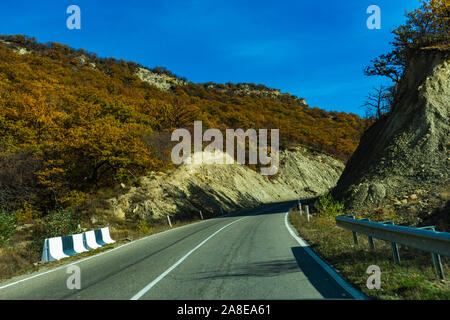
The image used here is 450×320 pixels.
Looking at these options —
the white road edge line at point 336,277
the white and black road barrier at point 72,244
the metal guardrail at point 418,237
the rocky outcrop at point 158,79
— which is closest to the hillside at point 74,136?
the white and black road barrier at point 72,244

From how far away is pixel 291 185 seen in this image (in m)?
57.9

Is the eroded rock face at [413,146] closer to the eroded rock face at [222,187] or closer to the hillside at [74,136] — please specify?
the eroded rock face at [222,187]

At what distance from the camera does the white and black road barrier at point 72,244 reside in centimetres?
1033

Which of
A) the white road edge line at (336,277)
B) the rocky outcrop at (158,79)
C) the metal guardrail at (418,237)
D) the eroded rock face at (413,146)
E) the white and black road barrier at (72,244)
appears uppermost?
the rocky outcrop at (158,79)

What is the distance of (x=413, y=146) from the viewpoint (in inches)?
674

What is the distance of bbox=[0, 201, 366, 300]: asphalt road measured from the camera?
17.0ft

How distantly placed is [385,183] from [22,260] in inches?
637

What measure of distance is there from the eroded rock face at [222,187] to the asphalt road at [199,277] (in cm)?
1710

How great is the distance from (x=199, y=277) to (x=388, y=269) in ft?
11.7

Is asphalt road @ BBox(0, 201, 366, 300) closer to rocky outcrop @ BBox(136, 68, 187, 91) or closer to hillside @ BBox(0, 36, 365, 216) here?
hillside @ BBox(0, 36, 365, 216)

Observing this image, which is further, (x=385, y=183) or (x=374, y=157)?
(x=374, y=157)

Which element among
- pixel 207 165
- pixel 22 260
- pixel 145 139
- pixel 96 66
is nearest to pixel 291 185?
pixel 207 165

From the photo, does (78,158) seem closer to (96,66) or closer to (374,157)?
(374,157)

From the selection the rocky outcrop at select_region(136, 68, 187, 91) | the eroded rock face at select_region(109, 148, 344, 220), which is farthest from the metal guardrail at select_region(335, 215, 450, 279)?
the rocky outcrop at select_region(136, 68, 187, 91)
